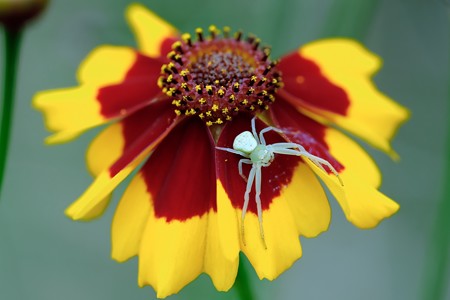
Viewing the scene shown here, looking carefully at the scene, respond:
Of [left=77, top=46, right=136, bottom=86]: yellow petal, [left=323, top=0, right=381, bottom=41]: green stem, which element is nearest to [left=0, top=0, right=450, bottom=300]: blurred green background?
[left=323, top=0, right=381, bottom=41]: green stem

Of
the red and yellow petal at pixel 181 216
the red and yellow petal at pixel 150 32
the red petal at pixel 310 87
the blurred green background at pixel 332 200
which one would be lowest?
the blurred green background at pixel 332 200

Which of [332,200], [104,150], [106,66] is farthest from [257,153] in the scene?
[332,200]

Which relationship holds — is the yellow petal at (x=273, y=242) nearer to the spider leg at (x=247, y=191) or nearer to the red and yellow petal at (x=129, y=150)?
the spider leg at (x=247, y=191)

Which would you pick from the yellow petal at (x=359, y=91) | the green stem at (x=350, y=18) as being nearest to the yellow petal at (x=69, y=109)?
the yellow petal at (x=359, y=91)

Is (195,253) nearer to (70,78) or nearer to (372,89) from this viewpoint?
(372,89)

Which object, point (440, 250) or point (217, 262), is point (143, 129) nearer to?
point (217, 262)
